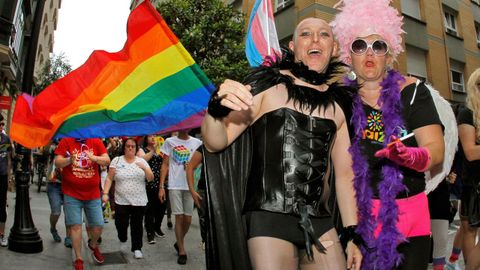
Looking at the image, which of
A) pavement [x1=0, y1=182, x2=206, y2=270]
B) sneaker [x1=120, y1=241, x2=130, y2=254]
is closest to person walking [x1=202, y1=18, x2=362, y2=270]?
pavement [x1=0, y1=182, x2=206, y2=270]

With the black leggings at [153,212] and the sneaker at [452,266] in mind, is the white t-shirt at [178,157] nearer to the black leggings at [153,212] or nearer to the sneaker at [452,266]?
the black leggings at [153,212]

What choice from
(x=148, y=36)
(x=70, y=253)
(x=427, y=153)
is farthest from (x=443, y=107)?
(x=70, y=253)

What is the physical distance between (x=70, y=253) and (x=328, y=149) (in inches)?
193

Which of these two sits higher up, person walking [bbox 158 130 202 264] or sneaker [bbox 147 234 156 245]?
person walking [bbox 158 130 202 264]

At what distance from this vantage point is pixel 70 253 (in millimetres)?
5828

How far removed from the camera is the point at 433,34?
1848 centimetres

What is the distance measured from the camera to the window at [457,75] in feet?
63.8

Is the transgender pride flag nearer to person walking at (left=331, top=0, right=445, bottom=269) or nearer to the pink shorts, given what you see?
person walking at (left=331, top=0, right=445, bottom=269)

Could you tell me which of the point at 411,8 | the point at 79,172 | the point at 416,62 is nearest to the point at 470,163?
the point at 79,172

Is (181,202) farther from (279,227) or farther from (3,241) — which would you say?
(279,227)

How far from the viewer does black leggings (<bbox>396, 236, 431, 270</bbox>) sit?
7.09 ft

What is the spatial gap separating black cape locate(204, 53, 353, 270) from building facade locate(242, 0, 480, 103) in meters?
13.9

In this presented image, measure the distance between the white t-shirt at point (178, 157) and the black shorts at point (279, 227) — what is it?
152 inches

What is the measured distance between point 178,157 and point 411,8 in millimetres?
15917
